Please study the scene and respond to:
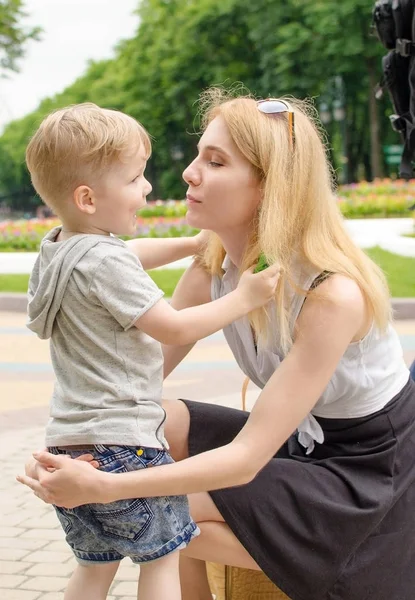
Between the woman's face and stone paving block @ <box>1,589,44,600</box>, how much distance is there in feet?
5.08

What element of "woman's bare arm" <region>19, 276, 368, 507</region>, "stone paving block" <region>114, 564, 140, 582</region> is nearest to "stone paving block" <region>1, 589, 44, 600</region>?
"stone paving block" <region>114, 564, 140, 582</region>

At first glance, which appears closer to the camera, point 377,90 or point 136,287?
point 136,287

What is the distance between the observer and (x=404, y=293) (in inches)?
386

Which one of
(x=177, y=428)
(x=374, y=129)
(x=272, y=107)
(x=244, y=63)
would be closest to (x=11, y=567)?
(x=177, y=428)

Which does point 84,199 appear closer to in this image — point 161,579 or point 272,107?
point 272,107

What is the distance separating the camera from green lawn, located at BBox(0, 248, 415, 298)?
1008 centimetres

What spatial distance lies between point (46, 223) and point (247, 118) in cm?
1737

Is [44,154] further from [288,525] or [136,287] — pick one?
[288,525]

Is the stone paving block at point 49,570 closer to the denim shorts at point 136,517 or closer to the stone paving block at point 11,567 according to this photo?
the stone paving block at point 11,567

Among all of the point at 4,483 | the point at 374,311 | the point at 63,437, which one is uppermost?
the point at 374,311

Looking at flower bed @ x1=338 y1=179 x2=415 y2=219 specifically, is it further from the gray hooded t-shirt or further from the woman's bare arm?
the gray hooded t-shirt

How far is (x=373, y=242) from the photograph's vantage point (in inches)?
617

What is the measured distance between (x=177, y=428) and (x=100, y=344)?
54 centimetres

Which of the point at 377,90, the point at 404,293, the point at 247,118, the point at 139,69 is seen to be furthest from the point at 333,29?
the point at 247,118
